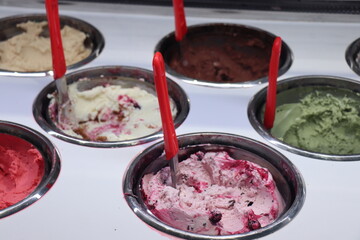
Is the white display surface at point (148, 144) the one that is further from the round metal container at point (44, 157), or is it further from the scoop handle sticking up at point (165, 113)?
the scoop handle sticking up at point (165, 113)

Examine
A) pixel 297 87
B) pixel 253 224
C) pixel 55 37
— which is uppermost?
pixel 55 37

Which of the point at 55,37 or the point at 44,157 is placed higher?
the point at 55,37

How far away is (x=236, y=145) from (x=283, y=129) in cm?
22

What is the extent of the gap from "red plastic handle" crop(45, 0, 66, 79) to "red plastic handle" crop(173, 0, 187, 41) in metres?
Answer: 0.43

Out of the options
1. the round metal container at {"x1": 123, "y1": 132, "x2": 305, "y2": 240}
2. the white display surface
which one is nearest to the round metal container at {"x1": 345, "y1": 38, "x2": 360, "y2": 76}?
the white display surface

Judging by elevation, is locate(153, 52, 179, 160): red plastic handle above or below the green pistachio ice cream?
above

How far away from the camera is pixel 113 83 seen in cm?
167

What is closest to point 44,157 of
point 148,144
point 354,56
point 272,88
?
point 148,144

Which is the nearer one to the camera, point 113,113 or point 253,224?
point 253,224

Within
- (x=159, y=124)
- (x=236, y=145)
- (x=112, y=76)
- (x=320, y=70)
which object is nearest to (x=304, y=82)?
(x=320, y=70)

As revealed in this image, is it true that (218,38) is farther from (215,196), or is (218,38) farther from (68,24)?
(215,196)

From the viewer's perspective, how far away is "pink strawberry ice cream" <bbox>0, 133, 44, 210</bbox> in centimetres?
126

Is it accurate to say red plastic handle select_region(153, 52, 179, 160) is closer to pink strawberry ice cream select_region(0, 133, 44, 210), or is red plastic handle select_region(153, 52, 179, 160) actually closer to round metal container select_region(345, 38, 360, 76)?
pink strawberry ice cream select_region(0, 133, 44, 210)

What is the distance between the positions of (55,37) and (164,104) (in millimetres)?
501
